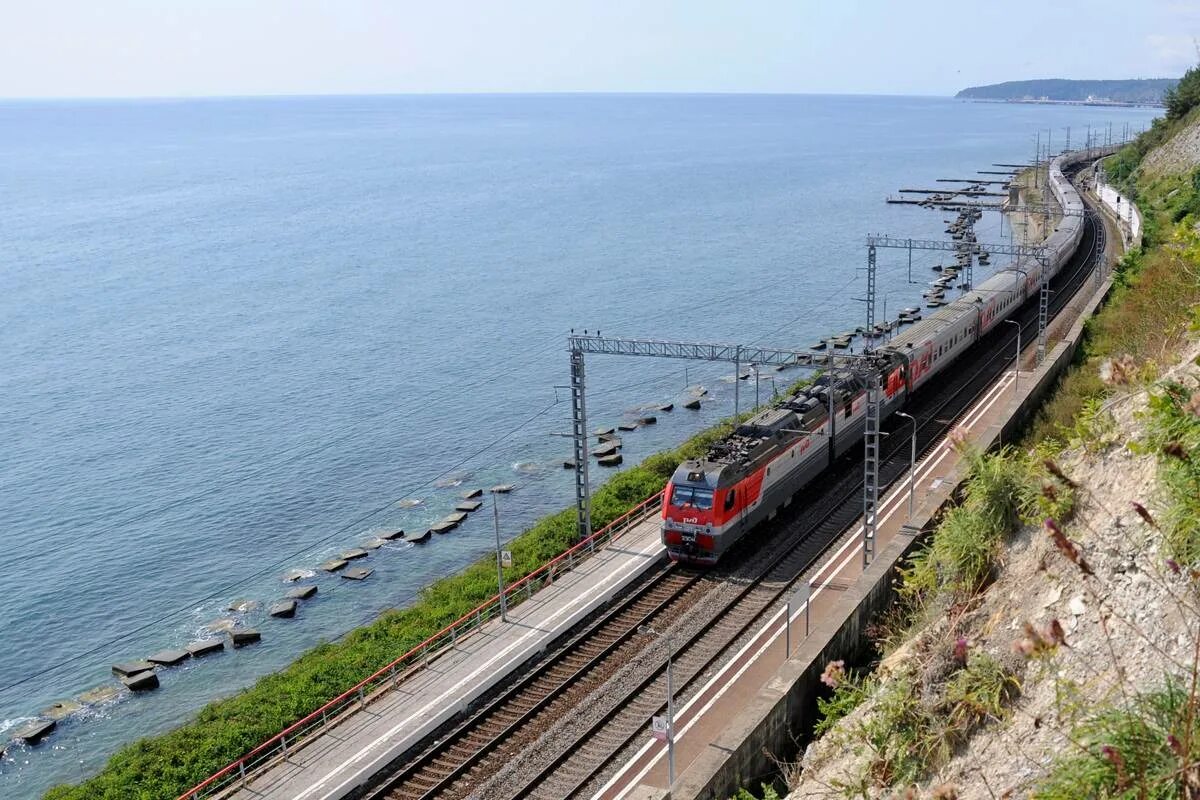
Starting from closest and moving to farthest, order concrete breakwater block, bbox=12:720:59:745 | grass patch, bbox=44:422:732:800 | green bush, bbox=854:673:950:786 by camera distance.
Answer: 1. green bush, bbox=854:673:950:786
2. grass patch, bbox=44:422:732:800
3. concrete breakwater block, bbox=12:720:59:745

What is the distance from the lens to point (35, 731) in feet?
113

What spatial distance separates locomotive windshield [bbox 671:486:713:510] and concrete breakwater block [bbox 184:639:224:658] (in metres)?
19.6

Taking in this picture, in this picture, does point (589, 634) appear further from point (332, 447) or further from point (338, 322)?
point (338, 322)

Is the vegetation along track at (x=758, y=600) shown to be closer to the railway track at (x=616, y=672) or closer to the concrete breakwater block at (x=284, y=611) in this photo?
the railway track at (x=616, y=672)

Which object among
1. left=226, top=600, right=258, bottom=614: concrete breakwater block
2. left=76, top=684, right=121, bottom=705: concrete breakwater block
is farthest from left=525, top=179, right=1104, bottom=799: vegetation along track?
left=226, top=600, right=258, bottom=614: concrete breakwater block

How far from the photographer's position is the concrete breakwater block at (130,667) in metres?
37.8

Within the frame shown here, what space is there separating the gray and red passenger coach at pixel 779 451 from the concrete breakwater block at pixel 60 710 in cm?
2175

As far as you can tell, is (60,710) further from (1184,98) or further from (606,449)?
(1184,98)

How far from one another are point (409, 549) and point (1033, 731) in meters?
37.4

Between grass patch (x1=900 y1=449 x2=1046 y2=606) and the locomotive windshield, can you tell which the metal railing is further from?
grass patch (x1=900 y1=449 x2=1046 y2=606)

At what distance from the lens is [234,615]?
4228 cm

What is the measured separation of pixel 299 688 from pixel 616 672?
11.8 m

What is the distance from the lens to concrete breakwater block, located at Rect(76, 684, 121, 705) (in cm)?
3638

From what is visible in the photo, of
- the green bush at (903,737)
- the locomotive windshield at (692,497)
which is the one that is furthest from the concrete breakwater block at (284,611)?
the green bush at (903,737)
